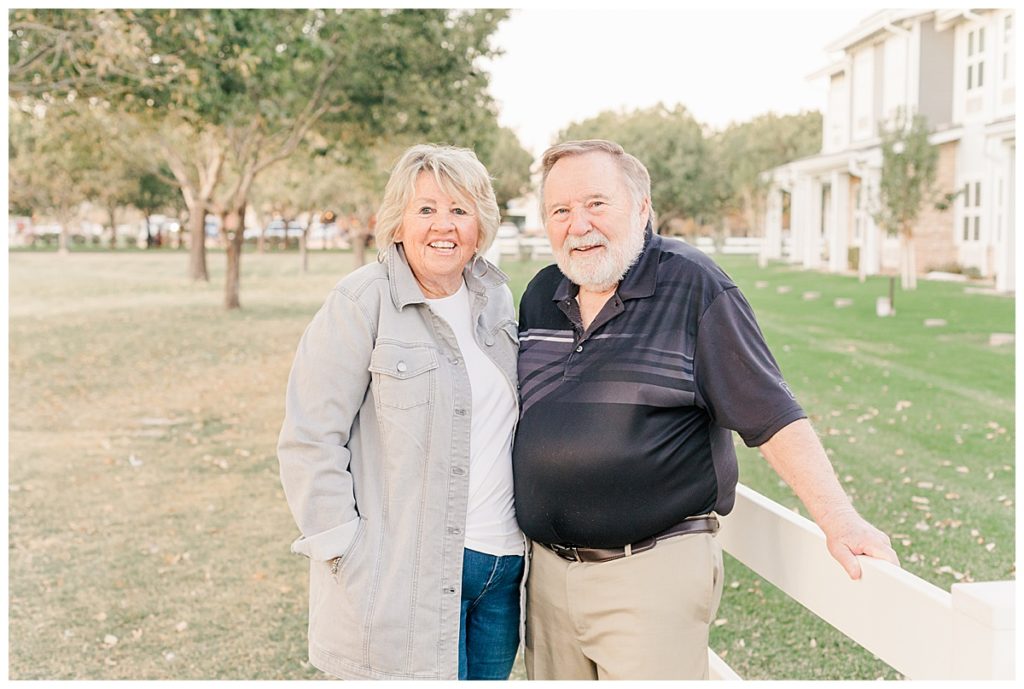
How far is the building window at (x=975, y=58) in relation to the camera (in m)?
27.4

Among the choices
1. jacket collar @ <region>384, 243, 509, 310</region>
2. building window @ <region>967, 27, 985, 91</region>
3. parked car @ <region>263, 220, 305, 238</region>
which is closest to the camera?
jacket collar @ <region>384, 243, 509, 310</region>

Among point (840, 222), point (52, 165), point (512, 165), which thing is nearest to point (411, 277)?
point (840, 222)

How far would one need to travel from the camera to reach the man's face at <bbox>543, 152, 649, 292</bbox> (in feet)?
9.71

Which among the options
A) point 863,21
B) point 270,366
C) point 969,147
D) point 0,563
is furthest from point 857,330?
point 863,21

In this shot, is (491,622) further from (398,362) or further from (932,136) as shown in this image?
(932,136)

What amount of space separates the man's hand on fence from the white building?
2184 cm

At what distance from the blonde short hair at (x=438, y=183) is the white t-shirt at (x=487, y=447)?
24 cm

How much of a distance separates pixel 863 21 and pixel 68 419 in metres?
29.0

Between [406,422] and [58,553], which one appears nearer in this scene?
[406,422]

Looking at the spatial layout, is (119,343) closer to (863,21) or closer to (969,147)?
(969,147)

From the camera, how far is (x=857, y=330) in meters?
18.0

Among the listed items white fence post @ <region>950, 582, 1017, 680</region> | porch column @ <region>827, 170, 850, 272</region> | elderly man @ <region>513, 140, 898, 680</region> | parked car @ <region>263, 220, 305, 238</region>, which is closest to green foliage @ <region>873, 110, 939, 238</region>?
porch column @ <region>827, 170, 850, 272</region>

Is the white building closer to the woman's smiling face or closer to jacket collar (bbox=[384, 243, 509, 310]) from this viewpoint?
jacket collar (bbox=[384, 243, 509, 310])

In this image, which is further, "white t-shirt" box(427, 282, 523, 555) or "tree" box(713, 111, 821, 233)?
"tree" box(713, 111, 821, 233)
